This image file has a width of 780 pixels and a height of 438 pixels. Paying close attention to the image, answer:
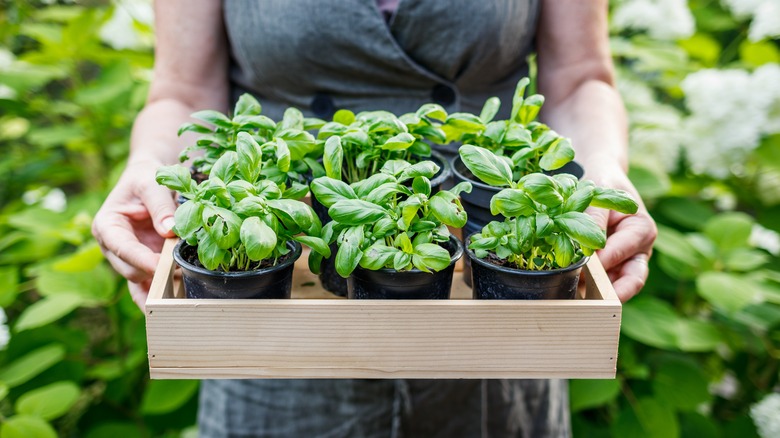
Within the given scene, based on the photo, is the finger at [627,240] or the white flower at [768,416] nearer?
the finger at [627,240]

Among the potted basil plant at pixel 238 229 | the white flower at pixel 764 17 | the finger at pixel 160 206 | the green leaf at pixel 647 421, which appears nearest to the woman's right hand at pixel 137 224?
the finger at pixel 160 206

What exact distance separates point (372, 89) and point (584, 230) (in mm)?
531

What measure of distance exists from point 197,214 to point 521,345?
37 cm

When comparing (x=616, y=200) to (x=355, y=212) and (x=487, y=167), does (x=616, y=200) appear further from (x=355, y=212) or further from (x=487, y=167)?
(x=355, y=212)

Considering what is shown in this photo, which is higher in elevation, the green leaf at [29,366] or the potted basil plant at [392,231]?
the potted basil plant at [392,231]

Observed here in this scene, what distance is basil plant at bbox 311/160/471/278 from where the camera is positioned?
0.71 meters

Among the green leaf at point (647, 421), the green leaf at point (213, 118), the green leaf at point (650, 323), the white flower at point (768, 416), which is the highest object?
the green leaf at point (213, 118)

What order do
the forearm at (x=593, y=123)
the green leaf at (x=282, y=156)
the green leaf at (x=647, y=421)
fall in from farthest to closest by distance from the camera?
the green leaf at (x=647, y=421) → the forearm at (x=593, y=123) → the green leaf at (x=282, y=156)

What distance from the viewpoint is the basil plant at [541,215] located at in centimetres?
70

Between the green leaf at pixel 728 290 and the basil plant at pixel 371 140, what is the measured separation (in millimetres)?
701

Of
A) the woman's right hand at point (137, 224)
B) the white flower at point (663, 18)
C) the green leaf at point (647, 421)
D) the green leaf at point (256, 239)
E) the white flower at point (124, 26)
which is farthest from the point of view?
the white flower at point (124, 26)

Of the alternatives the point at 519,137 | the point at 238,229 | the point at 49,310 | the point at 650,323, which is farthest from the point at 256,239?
the point at 650,323

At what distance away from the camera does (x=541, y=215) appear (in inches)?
28.3

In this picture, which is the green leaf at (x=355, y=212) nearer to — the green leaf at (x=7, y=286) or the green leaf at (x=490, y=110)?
the green leaf at (x=490, y=110)
